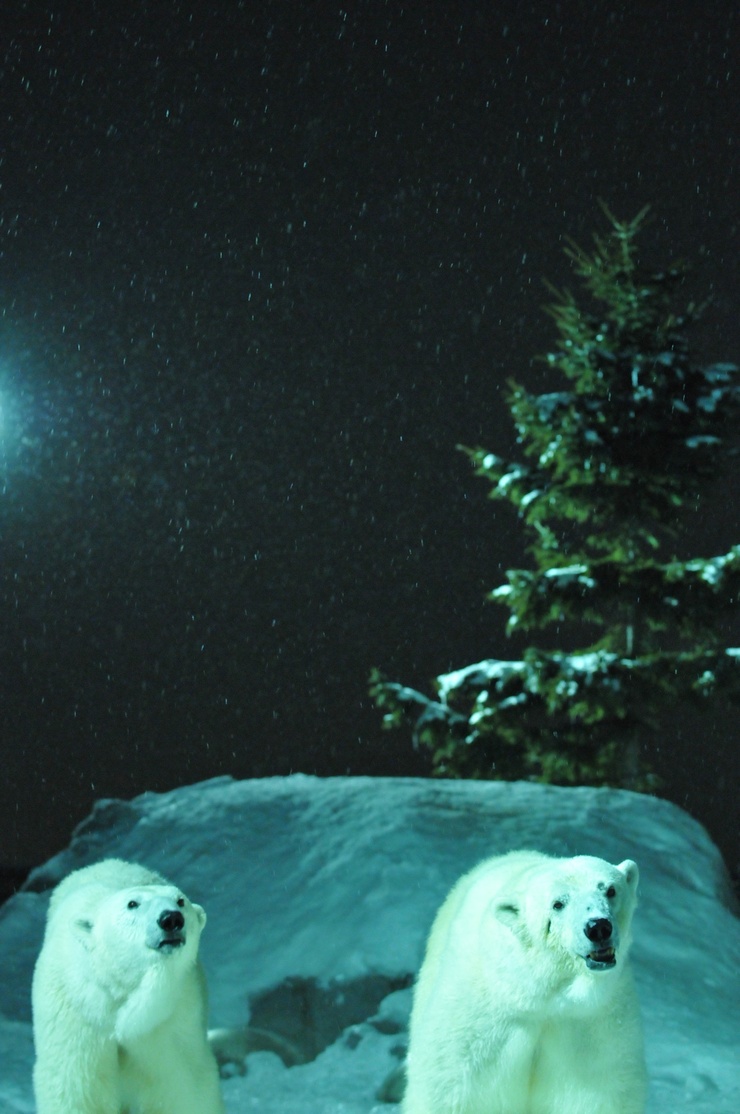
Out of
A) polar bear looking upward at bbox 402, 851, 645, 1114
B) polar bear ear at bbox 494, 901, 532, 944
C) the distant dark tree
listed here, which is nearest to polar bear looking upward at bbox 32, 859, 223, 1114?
polar bear looking upward at bbox 402, 851, 645, 1114

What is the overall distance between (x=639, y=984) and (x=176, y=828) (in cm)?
321

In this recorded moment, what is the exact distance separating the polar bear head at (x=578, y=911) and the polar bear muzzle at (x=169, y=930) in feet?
3.19

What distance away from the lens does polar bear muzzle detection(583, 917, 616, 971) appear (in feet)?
9.74

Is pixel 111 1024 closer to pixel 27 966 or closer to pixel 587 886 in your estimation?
pixel 587 886

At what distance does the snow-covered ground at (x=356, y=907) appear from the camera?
16.3 ft

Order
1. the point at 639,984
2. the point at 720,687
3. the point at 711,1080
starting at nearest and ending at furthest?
1. the point at 711,1080
2. the point at 639,984
3. the point at 720,687

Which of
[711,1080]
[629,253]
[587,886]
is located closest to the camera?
[587,886]

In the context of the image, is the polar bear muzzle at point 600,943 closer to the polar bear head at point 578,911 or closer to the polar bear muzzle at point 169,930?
the polar bear head at point 578,911

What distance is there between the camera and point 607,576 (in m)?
13.6

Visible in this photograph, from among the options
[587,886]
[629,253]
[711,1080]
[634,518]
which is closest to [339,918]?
[711,1080]

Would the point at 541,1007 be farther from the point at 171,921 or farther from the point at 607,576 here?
the point at 607,576

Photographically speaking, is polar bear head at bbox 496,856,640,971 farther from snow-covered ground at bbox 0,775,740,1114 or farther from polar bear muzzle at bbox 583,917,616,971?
snow-covered ground at bbox 0,775,740,1114

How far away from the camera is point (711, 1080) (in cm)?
466

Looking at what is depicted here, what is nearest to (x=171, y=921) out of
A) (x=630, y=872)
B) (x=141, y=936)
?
(x=141, y=936)
